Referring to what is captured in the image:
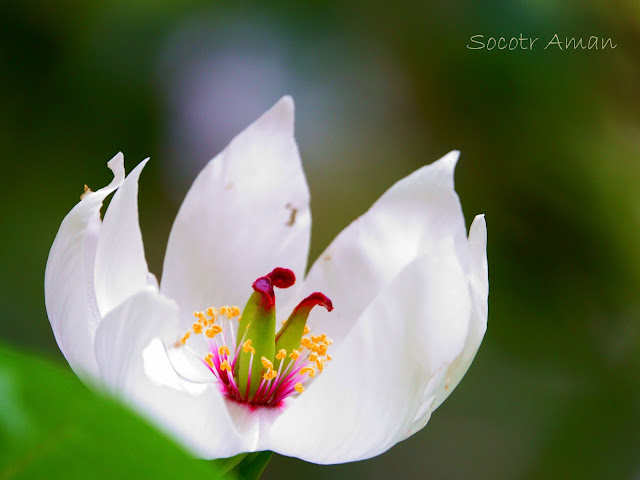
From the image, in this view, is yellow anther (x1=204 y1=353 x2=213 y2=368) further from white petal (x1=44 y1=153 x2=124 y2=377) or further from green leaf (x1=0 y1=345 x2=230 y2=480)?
green leaf (x1=0 y1=345 x2=230 y2=480)

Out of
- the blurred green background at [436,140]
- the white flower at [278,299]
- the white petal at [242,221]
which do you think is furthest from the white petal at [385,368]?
the blurred green background at [436,140]

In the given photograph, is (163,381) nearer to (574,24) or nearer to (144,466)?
(144,466)

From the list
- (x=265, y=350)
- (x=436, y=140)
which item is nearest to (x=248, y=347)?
(x=265, y=350)

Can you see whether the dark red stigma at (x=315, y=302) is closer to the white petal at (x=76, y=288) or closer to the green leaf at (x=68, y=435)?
the white petal at (x=76, y=288)

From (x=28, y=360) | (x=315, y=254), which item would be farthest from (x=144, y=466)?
(x=315, y=254)

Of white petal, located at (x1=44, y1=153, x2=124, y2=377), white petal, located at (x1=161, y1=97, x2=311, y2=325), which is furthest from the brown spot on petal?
white petal, located at (x1=44, y1=153, x2=124, y2=377)

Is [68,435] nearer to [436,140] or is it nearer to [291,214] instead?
[291,214]

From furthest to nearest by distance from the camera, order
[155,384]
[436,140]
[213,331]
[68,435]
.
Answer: [436,140] → [213,331] → [155,384] → [68,435]

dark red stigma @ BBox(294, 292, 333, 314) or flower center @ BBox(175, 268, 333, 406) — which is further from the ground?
dark red stigma @ BBox(294, 292, 333, 314)
